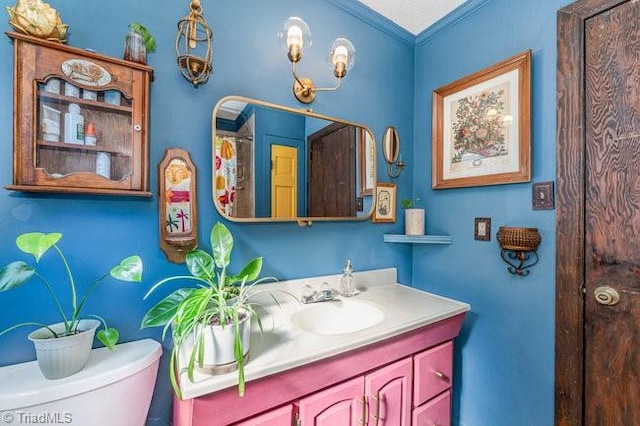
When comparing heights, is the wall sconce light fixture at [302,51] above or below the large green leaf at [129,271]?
above

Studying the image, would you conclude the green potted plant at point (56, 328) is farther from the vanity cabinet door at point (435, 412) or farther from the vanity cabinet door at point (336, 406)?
the vanity cabinet door at point (435, 412)

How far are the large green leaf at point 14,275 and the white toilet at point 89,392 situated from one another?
0.85ft

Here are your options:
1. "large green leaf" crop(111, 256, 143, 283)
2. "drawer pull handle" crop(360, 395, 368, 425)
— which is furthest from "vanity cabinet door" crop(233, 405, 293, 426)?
"large green leaf" crop(111, 256, 143, 283)

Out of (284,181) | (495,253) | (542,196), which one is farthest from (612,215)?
(284,181)

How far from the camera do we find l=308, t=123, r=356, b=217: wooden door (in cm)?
130

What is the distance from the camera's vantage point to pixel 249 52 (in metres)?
1.16

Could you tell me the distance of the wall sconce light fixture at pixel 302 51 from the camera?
110 centimetres

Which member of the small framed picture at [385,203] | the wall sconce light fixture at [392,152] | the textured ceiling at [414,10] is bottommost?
the small framed picture at [385,203]

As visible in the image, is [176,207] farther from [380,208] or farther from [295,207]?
[380,208]

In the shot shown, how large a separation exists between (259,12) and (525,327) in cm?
181

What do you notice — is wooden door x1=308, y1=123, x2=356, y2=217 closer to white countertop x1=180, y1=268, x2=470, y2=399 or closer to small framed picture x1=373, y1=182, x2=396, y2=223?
small framed picture x1=373, y1=182, x2=396, y2=223

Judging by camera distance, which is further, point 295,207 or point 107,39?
point 295,207

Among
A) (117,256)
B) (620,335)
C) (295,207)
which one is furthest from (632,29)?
(117,256)

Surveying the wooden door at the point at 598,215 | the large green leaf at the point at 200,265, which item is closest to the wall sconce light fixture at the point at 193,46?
the large green leaf at the point at 200,265
